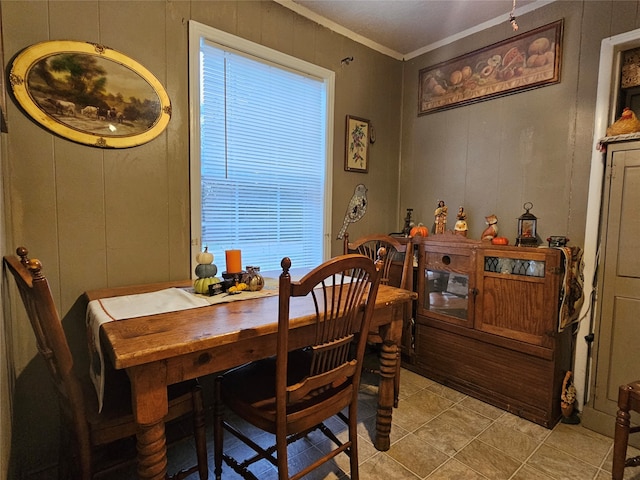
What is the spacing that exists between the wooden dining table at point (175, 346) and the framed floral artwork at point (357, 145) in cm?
162

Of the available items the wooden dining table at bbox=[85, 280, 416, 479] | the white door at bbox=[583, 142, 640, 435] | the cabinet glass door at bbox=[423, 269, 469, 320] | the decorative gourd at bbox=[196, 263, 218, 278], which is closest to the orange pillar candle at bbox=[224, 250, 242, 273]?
the decorative gourd at bbox=[196, 263, 218, 278]

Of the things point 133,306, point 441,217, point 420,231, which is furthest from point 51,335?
point 441,217

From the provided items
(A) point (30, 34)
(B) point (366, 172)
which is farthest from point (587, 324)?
(A) point (30, 34)

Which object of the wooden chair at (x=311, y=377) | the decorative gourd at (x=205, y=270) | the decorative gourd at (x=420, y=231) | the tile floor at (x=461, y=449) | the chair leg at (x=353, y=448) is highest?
the decorative gourd at (x=420, y=231)

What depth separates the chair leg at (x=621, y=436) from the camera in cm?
144

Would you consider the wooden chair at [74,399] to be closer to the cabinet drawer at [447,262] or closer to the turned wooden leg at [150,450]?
the turned wooden leg at [150,450]

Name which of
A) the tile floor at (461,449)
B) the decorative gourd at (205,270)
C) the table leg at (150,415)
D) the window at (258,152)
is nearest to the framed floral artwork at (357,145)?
the window at (258,152)

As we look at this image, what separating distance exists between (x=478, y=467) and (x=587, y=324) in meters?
1.13

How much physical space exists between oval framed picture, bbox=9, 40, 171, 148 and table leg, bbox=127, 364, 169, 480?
1.26 metres

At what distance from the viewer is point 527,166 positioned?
234 centimetres

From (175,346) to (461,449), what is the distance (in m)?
1.61

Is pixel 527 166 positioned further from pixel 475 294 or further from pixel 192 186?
pixel 192 186

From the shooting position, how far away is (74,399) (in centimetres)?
110

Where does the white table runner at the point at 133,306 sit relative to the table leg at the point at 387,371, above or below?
above
